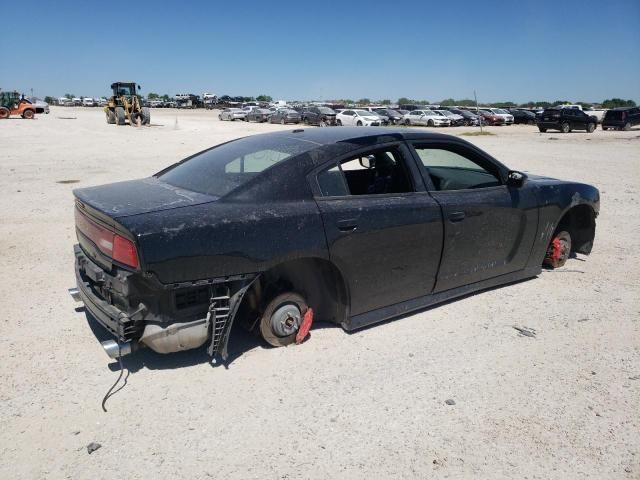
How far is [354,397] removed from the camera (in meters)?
2.97

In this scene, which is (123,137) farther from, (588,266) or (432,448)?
(432,448)

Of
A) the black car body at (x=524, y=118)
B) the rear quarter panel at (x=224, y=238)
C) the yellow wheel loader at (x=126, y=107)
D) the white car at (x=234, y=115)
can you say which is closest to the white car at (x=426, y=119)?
the black car body at (x=524, y=118)

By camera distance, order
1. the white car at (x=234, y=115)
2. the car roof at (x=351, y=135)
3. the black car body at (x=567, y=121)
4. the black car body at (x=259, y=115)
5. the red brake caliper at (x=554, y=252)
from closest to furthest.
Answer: the car roof at (x=351, y=135)
the red brake caliper at (x=554, y=252)
the black car body at (x=567, y=121)
the black car body at (x=259, y=115)
the white car at (x=234, y=115)

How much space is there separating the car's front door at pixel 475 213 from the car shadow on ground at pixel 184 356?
1364 mm

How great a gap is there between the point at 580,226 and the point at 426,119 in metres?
35.2

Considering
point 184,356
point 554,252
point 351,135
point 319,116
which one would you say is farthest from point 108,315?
point 319,116

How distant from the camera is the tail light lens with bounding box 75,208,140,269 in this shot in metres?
2.74

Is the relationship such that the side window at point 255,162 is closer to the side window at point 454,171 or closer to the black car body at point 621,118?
the side window at point 454,171

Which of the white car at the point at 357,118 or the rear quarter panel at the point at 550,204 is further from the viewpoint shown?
the white car at the point at 357,118

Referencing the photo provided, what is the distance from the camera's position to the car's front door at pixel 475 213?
391 cm

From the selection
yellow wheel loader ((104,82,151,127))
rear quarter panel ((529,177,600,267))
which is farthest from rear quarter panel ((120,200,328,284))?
yellow wheel loader ((104,82,151,127))

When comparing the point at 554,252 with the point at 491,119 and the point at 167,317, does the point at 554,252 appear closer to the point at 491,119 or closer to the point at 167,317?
the point at 167,317

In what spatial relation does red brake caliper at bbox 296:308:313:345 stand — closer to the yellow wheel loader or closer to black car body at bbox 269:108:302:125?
the yellow wheel loader

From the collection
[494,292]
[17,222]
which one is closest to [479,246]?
[494,292]
